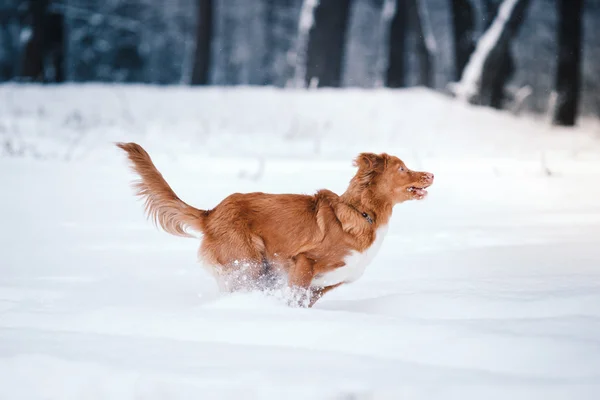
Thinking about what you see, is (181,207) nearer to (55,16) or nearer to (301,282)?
(301,282)

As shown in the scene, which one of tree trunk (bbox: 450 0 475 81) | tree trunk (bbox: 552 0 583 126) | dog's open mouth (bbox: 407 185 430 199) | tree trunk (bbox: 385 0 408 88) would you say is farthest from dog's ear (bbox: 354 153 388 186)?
tree trunk (bbox: 385 0 408 88)

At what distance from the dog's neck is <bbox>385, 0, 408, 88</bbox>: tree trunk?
48.3 feet

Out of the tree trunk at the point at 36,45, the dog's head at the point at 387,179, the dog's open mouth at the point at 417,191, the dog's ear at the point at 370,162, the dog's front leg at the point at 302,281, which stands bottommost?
the dog's front leg at the point at 302,281

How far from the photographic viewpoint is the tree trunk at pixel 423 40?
786 inches

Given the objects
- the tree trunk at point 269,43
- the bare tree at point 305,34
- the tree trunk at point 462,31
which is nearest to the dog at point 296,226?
the bare tree at point 305,34

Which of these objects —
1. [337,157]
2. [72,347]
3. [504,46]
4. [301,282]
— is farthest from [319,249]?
[504,46]

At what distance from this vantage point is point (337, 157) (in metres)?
11.4

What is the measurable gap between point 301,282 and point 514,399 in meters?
2.26

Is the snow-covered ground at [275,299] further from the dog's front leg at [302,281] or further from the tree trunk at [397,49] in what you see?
the tree trunk at [397,49]

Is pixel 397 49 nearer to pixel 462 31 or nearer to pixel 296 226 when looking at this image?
pixel 462 31

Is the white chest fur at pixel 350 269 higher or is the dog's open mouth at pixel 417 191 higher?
the dog's open mouth at pixel 417 191

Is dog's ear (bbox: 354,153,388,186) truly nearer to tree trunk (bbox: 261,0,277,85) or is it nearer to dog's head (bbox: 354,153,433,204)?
dog's head (bbox: 354,153,433,204)

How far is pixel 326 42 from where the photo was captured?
645 inches

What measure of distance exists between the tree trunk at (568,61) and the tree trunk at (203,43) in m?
9.20
